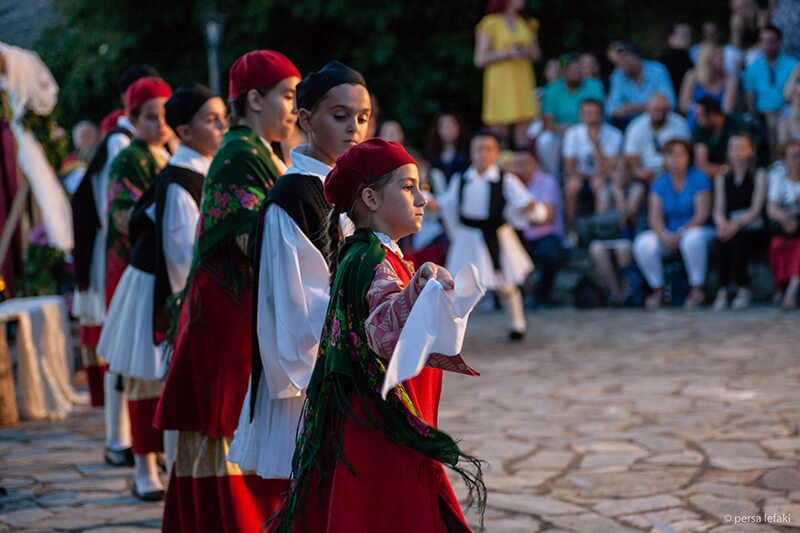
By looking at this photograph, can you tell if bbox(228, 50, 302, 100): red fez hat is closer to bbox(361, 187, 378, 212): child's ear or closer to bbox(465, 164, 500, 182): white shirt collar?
bbox(361, 187, 378, 212): child's ear

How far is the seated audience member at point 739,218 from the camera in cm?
1101

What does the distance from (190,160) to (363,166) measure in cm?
176

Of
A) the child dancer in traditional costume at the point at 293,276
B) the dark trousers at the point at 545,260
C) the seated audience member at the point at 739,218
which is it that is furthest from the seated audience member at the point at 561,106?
the child dancer in traditional costume at the point at 293,276

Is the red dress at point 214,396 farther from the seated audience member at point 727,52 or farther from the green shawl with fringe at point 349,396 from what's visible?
the seated audience member at point 727,52

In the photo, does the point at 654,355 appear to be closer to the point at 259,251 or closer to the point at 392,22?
the point at 259,251

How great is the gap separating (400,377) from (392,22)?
44.3 ft

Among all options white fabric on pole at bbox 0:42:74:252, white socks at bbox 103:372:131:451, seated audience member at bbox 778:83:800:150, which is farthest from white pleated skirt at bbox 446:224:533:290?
white socks at bbox 103:372:131:451

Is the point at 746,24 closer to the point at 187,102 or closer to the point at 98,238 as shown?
the point at 98,238

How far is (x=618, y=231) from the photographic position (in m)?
12.0

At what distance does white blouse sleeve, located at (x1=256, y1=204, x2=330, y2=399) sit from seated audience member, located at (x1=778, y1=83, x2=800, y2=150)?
8674 mm

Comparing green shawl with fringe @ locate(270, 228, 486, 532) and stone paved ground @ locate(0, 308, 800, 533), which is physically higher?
green shawl with fringe @ locate(270, 228, 486, 532)

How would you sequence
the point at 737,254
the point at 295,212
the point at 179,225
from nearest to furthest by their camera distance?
the point at 295,212 < the point at 179,225 < the point at 737,254

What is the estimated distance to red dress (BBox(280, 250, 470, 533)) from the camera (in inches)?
114

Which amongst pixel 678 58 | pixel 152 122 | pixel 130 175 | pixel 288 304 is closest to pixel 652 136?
pixel 678 58
